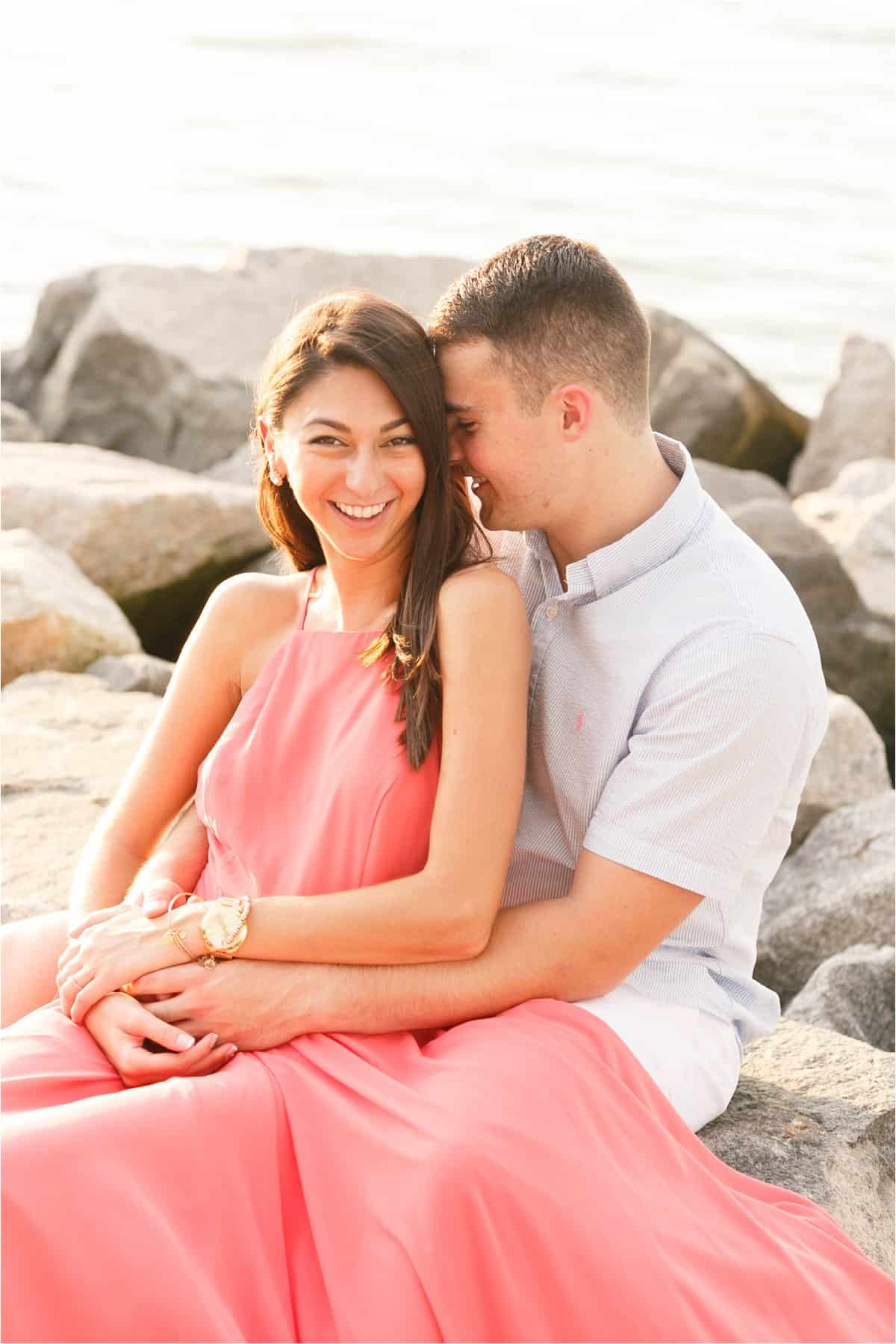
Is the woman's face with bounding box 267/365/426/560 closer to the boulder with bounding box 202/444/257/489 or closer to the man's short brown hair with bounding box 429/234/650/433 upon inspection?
the man's short brown hair with bounding box 429/234/650/433

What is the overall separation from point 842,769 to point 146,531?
105 inches

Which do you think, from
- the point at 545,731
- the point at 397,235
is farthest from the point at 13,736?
the point at 397,235

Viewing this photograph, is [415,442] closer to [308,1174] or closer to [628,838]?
[628,838]

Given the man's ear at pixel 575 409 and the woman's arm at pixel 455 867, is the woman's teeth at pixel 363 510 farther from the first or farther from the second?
the man's ear at pixel 575 409

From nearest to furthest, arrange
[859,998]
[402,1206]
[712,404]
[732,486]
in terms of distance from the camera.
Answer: [402,1206] → [859,998] → [732,486] → [712,404]

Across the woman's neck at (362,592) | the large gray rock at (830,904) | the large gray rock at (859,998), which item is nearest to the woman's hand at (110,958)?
the woman's neck at (362,592)

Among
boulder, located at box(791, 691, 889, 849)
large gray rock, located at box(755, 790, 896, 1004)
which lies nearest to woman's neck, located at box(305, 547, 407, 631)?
large gray rock, located at box(755, 790, 896, 1004)

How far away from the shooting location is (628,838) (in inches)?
114

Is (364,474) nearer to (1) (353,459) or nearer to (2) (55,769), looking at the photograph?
(1) (353,459)

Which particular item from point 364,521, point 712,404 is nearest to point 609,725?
point 364,521

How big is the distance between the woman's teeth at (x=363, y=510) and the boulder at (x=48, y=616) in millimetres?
2634

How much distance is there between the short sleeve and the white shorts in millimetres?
261

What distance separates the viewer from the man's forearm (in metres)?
2.81

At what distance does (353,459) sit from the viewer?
300 centimetres
